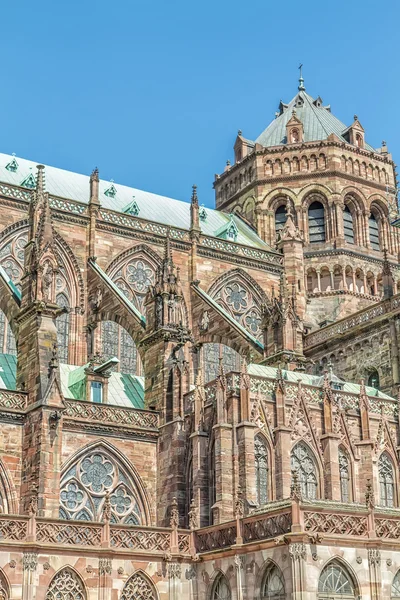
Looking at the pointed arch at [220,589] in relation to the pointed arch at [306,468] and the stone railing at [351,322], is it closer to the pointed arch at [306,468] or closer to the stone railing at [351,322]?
the pointed arch at [306,468]

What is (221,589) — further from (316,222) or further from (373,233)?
(373,233)

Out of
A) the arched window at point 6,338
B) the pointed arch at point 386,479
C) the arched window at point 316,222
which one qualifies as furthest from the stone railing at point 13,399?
the arched window at point 316,222

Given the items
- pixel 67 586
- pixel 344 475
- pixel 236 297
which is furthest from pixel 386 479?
pixel 236 297

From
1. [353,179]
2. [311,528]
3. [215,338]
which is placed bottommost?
[311,528]

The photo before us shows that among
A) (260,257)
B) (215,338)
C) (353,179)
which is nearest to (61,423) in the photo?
(215,338)

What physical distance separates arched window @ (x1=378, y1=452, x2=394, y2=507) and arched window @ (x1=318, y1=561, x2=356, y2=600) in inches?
402

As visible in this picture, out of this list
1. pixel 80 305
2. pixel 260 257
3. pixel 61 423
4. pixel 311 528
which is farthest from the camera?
pixel 260 257

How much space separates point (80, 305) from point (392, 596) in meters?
20.9

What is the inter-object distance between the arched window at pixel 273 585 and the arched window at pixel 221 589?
1.70m

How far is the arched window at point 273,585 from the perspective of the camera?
82.4ft

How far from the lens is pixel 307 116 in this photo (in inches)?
2274

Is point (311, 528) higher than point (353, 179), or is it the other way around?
point (353, 179)

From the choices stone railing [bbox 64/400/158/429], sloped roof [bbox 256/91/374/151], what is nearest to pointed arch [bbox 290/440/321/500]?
stone railing [bbox 64/400/158/429]

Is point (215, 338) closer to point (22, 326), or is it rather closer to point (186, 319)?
point (186, 319)
